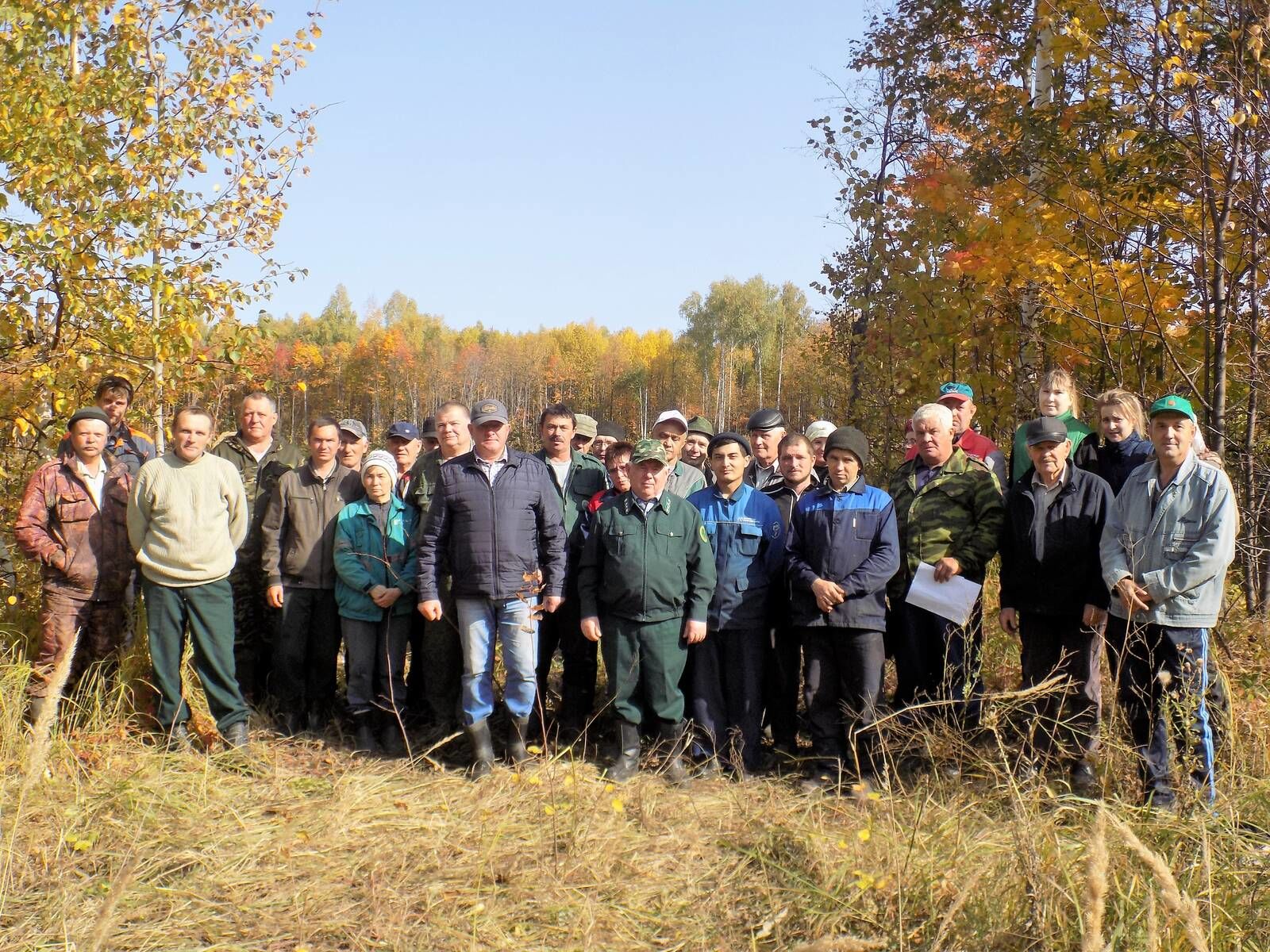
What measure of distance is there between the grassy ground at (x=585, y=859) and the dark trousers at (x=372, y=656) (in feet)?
2.45

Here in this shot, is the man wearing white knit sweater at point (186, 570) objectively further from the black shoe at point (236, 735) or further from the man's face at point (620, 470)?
the man's face at point (620, 470)

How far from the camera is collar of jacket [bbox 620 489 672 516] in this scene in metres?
5.30

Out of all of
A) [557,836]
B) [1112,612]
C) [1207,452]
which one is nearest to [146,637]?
[557,836]

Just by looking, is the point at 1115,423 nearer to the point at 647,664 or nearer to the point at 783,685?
the point at 783,685

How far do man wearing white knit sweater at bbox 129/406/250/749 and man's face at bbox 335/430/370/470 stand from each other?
3.18 feet

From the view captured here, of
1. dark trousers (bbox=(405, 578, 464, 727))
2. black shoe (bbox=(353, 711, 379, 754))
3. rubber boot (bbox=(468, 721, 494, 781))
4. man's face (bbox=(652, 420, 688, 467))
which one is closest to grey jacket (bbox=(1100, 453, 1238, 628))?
man's face (bbox=(652, 420, 688, 467))

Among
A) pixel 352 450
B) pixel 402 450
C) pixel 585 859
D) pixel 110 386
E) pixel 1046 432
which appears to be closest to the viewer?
pixel 585 859

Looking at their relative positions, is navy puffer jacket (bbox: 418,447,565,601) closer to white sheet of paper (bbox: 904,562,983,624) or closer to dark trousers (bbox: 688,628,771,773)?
dark trousers (bbox: 688,628,771,773)

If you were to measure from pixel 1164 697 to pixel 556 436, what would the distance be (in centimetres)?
348

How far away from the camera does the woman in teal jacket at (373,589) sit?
5.73 meters

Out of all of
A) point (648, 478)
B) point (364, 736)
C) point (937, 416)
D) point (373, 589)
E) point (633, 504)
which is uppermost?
point (937, 416)

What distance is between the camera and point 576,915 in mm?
3531

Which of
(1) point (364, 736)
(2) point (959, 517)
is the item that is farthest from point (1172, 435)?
(1) point (364, 736)

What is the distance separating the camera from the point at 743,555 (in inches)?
214
